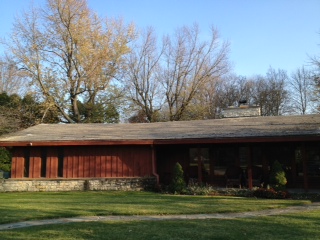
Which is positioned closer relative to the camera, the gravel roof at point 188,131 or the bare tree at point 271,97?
the gravel roof at point 188,131

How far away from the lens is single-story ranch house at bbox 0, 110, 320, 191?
52.8 ft

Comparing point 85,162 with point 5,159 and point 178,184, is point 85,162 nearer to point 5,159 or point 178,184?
point 178,184

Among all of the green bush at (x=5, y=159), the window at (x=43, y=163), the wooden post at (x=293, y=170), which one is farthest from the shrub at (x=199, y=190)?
the green bush at (x=5, y=159)

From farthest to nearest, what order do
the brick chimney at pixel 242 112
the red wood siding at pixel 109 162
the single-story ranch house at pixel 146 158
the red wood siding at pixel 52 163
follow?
1. the brick chimney at pixel 242 112
2. the red wood siding at pixel 52 163
3. the red wood siding at pixel 109 162
4. the single-story ranch house at pixel 146 158

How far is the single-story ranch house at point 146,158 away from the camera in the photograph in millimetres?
16094

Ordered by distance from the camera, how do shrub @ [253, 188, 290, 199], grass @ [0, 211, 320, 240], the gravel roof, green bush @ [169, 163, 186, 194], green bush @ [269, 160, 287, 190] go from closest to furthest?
grass @ [0, 211, 320, 240] → shrub @ [253, 188, 290, 199] → green bush @ [269, 160, 287, 190] → green bush @ [169, 163, 186, 194] → the gravel roof

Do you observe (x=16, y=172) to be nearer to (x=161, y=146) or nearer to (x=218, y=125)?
(x=161, y=146)

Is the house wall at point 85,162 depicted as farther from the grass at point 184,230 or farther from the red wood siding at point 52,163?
the grass at point 184,230

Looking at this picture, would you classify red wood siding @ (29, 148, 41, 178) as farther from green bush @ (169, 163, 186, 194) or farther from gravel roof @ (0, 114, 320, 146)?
green bush @ (169, 163, 186, 194)

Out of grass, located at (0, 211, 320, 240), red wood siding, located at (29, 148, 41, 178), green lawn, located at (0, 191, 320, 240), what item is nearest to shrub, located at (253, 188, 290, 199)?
green lawn, located at (0, 191, 320, 240)

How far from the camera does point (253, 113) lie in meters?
24.7

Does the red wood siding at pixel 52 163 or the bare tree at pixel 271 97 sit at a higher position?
the bare tree at pixel 271 97

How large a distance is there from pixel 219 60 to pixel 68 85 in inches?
653

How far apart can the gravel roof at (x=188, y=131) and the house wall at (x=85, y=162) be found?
2.21 ft
